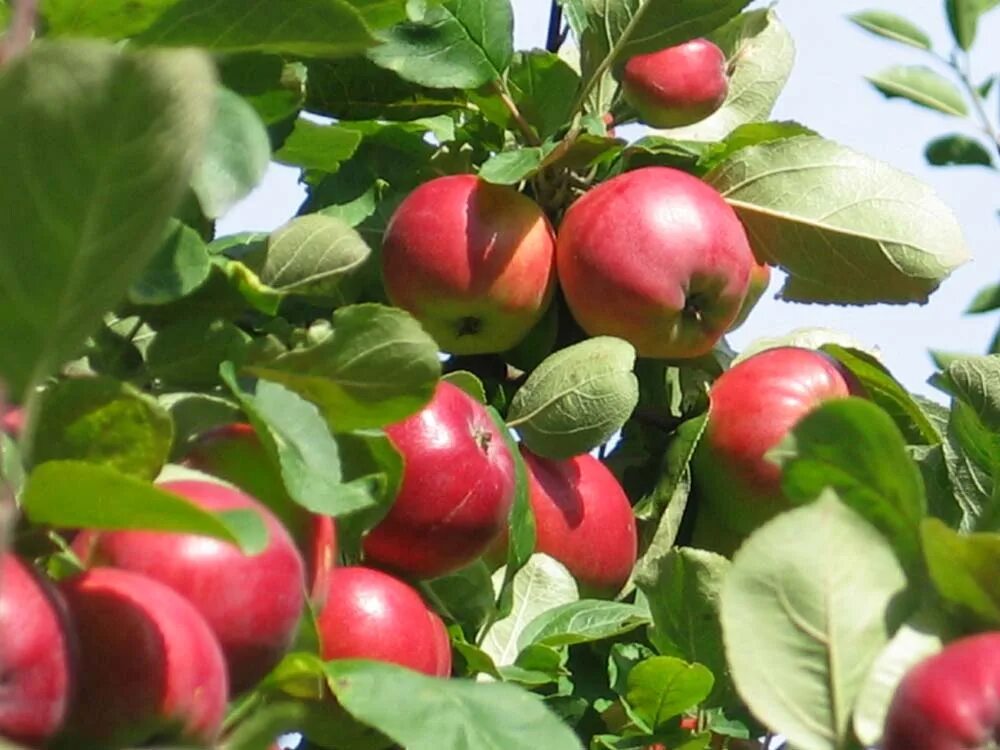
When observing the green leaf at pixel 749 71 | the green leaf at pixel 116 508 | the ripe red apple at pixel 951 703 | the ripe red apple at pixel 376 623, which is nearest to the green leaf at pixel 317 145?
the ripe red apple at pixel 376 623

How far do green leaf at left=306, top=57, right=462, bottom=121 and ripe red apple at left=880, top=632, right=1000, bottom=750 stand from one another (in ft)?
3.04

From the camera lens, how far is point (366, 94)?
1.43 m

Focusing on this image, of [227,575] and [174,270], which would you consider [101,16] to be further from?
[227,575]

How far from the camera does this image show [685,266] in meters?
1.39

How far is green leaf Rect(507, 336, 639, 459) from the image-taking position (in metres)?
1.28

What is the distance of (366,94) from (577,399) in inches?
12.1

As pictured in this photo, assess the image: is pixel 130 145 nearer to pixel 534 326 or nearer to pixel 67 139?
pixel 67 139

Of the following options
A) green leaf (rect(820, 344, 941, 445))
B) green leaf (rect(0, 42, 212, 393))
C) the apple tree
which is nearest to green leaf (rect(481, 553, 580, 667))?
the apple tree

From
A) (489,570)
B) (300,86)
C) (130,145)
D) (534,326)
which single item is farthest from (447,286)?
(130,145)

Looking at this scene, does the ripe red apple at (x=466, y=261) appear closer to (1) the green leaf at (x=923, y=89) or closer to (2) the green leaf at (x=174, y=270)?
(1) the green leaf at (x=923, y=89)

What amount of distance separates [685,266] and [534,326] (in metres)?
0.13

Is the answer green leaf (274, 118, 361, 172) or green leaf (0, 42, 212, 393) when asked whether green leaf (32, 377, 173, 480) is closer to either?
green leaf (0, 42, 212, 393)

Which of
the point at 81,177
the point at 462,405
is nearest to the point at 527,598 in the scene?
the point at 462,405

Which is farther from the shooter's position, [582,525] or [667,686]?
[582,525]
